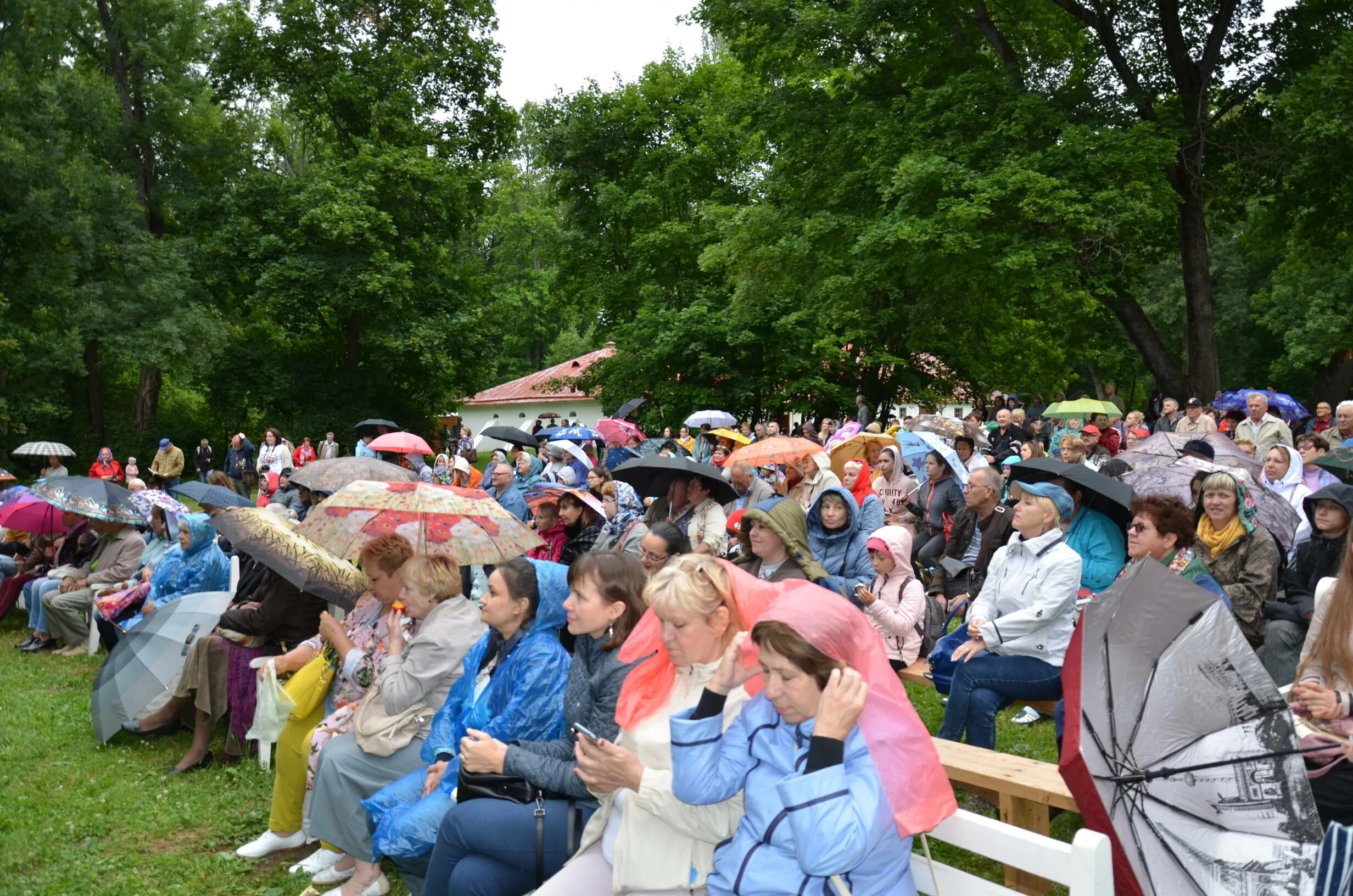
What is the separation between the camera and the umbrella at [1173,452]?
8156 mm

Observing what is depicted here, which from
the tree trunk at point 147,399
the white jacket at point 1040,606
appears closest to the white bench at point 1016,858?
the white jacket at point 1040,606

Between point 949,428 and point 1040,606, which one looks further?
point 949,428

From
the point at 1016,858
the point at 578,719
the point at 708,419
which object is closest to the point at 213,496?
the point at 578,719

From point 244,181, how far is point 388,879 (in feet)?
82.2

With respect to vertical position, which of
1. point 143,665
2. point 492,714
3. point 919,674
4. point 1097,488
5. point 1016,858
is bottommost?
point 143,665

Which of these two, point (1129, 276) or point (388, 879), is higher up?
point (1129, 276)

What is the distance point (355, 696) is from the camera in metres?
4.82

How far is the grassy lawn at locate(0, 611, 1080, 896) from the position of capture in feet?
14.8

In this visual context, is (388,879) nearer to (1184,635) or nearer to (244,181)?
(1184,635)

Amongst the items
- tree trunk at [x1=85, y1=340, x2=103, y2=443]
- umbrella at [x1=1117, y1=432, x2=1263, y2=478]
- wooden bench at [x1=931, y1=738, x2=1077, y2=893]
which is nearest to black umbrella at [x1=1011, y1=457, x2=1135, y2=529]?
wooden bench at [x1=931, y1=738, x2=1077, y2=893]

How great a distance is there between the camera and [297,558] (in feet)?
17.6

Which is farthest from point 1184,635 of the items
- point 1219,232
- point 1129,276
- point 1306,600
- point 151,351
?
point 151,351

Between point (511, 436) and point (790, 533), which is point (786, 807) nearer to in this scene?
point (790, 533)

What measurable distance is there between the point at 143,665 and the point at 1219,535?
20.4 ft
